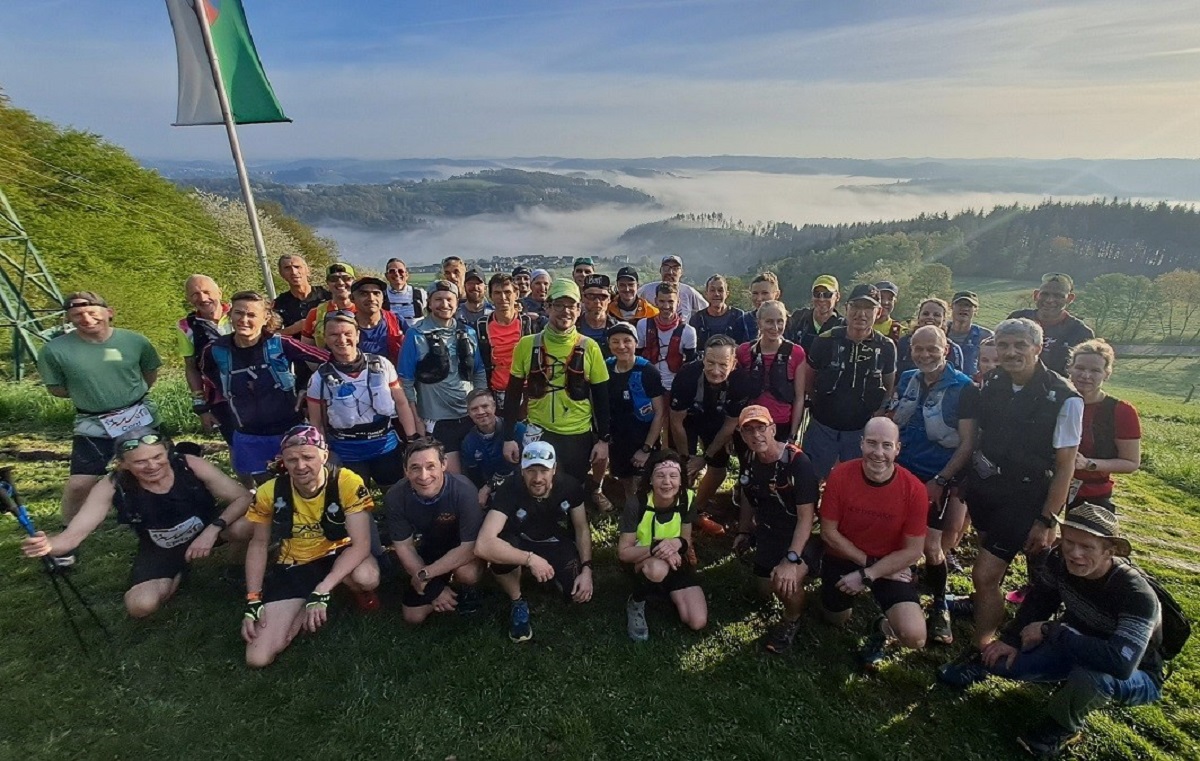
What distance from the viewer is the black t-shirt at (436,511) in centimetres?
603

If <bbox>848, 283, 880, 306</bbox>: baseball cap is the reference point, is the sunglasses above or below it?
below

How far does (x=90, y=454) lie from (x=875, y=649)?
9465 millimetres

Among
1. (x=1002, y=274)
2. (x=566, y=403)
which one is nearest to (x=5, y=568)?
(x=566, y=403)

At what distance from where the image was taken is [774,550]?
20.9 ft

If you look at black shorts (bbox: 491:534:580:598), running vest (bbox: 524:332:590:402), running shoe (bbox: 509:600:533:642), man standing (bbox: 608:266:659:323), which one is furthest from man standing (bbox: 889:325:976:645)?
running shoe (bbox: 509:600:533:642)

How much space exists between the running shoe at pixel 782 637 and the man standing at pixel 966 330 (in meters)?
5.89

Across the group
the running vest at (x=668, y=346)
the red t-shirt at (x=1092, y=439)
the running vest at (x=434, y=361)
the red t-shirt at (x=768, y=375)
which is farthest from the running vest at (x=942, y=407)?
the running vest at (x=434, y=361)

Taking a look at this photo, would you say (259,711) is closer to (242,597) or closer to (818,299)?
(242,597)

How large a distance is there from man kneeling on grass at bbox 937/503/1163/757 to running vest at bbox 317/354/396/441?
23.3ft

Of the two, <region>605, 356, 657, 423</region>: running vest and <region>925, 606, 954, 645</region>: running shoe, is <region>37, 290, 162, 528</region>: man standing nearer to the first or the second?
<region>605, 356, 657, 423</region>: running vest

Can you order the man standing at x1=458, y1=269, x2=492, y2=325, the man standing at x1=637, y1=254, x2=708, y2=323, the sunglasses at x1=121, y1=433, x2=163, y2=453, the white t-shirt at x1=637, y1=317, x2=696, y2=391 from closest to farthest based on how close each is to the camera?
the sunglasses at x1=121, y1=433, x2=163, y2=453 < the white t-shirt at x1=637, y1=317, x2=696, y2=391 < the man standing at x1=458, y1=269, x2=492, y2=325 < the man standing at x1=637, y1=254, x2=708, y2=323

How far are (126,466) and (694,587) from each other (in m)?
6.37

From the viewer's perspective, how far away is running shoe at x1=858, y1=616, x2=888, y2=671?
570cm

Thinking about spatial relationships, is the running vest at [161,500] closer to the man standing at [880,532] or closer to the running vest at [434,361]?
the running vest at [434,361]
